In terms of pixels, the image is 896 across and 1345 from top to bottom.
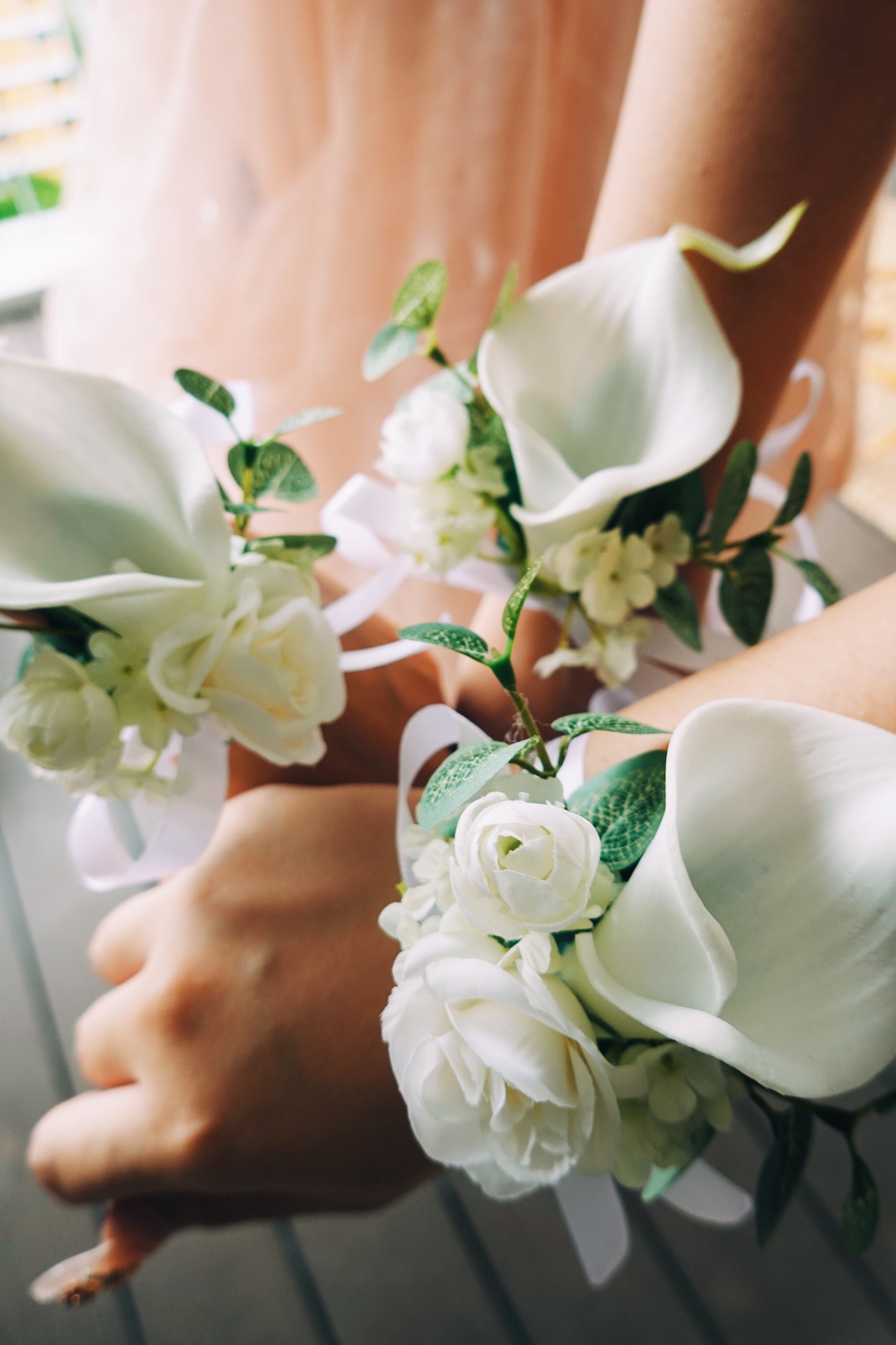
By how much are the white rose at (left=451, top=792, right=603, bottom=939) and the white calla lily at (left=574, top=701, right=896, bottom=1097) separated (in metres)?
0.02

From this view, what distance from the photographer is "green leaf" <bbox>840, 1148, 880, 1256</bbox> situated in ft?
0.95

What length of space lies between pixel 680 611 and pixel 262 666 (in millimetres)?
160

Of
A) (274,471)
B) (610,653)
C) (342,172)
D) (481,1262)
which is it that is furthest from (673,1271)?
(342,172)

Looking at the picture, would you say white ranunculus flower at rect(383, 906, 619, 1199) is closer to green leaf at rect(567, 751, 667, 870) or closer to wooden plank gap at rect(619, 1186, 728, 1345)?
green leaf at rect(567, 751, 667, 870)

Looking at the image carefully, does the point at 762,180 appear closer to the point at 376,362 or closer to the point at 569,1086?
the point at 376,362

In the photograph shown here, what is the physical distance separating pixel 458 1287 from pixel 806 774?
439 mm

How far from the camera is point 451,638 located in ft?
0.80

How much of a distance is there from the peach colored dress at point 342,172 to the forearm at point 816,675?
0.83ft

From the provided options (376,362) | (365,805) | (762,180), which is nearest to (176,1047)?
(365,805)

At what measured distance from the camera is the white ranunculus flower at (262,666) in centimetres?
28

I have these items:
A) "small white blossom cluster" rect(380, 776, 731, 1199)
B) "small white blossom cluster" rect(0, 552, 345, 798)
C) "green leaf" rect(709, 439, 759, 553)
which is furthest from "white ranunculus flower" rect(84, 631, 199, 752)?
"green leaf" rect(709, 439, 759, 553)

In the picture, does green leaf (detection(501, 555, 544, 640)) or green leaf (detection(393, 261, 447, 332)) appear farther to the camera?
green leaf (detection(393, 261, 447, 332))

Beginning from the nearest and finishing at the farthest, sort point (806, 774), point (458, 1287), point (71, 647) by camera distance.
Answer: point (806, 774), point (71, 647), point (458, 1287)

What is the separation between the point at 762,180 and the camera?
348 millimetres
